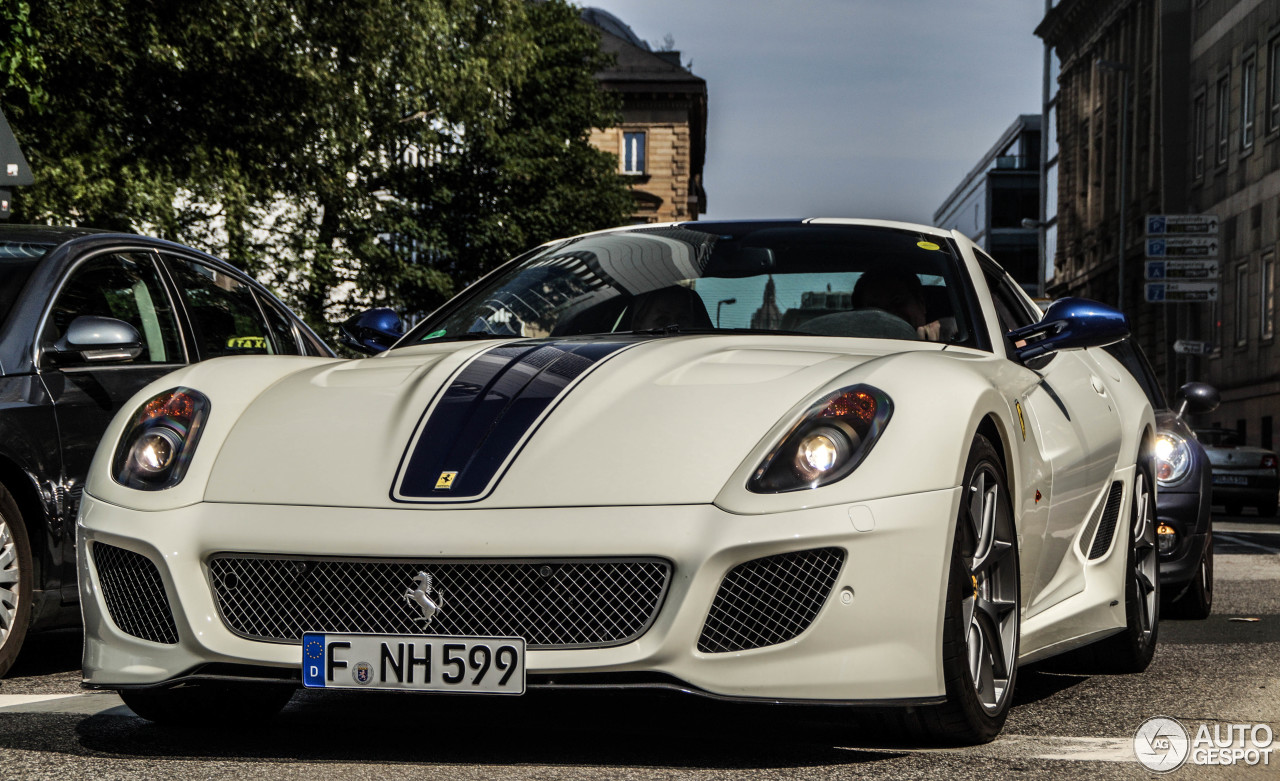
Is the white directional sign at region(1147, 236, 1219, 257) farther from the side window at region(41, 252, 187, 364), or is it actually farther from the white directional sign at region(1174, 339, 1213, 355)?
the side window at region(41, 252, 187, 364)

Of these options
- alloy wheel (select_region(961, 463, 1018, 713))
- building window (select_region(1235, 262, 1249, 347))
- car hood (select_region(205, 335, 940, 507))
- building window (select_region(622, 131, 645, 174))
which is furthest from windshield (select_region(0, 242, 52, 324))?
building window (select_region(622, 131, 645, 174))

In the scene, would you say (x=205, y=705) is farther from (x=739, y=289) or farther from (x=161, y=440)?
(x=739, y=289)

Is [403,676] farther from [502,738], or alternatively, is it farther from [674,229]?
[674,229]

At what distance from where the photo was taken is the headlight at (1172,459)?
27.2 feet

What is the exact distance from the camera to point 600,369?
4371 millimetres

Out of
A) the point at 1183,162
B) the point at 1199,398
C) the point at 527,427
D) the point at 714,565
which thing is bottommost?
the point at 714,565

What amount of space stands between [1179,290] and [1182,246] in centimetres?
91

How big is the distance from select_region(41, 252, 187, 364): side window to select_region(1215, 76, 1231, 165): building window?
142 ft

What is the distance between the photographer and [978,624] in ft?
14.1

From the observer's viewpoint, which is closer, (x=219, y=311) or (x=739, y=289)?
(x=739, y=289)

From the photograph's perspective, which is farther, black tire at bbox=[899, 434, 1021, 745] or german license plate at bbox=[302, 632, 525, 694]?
black tire at bbox=[899, 434, 1021, 745]

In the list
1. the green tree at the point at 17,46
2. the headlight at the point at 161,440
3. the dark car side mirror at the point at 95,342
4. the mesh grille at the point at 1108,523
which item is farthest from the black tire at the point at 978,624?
the green tree at the point at 17,46

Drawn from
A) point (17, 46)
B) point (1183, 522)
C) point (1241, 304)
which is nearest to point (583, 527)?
point (1183, 522)

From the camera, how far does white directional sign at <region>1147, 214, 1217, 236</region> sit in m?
35.0
